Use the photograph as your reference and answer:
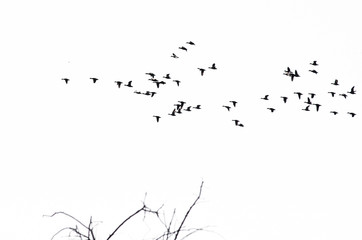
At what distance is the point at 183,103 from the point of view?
115 ft

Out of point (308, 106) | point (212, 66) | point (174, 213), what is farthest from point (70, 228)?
point (308, 106)

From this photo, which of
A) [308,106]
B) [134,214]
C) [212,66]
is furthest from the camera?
[308,106]

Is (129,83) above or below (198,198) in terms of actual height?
above

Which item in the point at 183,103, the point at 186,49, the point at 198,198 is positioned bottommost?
the point at 198,198

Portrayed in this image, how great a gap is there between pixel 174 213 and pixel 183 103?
30.4m

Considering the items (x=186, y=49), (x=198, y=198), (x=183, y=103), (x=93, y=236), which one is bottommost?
(x=93, y=236)

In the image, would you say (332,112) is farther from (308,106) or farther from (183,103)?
(183,103)

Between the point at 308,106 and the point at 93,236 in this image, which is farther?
the point at 308,106

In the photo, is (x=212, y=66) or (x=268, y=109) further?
(x=268, y=109)

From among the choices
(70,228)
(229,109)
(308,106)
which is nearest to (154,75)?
(229,109)

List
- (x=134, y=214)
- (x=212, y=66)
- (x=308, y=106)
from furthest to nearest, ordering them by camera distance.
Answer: (x=308, y=106) < (x=212, y=66) < (x=134, y=214)

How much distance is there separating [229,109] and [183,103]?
3397mm

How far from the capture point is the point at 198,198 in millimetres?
4684

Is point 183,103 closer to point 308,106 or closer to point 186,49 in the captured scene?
point 186,49
